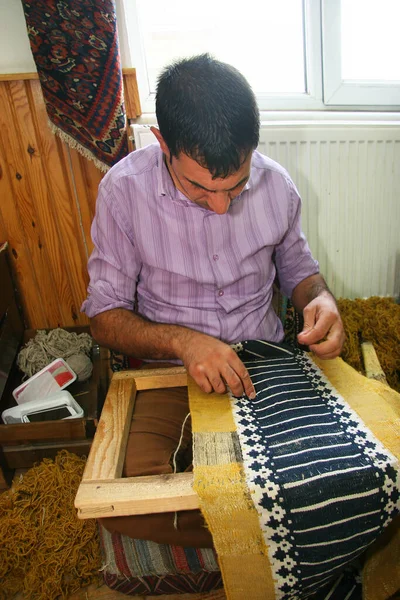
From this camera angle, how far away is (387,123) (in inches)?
68.7

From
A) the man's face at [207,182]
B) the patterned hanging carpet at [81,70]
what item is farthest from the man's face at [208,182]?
the patterned hanging carpet at [81,70]

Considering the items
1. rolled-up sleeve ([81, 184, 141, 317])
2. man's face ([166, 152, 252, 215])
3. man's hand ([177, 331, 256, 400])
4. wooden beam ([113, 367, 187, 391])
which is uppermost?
man's face ([166, 152, 252, 215])

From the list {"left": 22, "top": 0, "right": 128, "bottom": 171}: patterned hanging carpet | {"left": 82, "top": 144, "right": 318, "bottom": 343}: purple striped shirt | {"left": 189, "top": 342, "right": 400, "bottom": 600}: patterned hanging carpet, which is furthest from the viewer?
{"left": 22, "top": 0, "right": 128, "bottom": 171}: patterned hanging carpet

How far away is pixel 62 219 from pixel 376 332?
1.34 metres

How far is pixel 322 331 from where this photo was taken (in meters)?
0.91

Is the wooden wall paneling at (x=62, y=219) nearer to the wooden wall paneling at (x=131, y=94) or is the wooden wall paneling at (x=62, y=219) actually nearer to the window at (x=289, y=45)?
the wooden wall paneling at (x=131, y=94)

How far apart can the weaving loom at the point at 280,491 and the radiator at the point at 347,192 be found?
1219 millimetres

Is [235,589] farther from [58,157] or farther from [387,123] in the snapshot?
[387,123]

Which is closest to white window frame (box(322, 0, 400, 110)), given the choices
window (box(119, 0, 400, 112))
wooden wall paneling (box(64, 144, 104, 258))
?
window (box(119, 0, 400, 112))

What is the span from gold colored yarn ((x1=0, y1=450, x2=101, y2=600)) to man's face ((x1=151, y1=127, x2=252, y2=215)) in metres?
0.91

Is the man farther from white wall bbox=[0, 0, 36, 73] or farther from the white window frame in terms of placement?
the white window frame

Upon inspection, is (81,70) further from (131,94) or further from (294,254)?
(294,254)

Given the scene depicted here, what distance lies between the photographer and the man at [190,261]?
3.04 feet

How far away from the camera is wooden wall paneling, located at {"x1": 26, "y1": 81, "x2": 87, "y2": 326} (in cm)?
158
